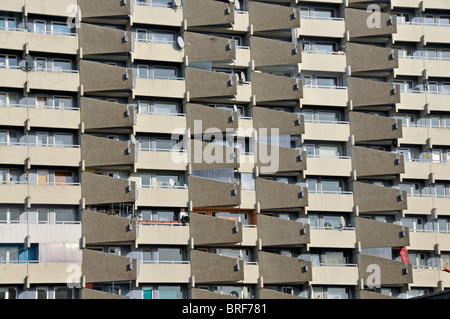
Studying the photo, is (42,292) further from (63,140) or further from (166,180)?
(166,180)

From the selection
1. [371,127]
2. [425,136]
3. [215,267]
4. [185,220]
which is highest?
[371,127]

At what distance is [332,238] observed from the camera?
75.8m

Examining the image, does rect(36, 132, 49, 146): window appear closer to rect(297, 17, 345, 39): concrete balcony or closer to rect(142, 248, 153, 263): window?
rect(142, 248, 153, 263): window

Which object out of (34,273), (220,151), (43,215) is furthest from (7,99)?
(220,151)

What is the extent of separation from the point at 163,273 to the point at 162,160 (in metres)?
7.37

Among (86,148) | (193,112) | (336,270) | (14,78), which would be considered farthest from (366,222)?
(14,78)

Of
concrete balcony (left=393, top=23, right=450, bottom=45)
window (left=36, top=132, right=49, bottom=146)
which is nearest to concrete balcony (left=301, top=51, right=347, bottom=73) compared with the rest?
concrete balcony (left=393, top=23, right=450, bottom=45)

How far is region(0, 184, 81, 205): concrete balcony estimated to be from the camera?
70.8 metres

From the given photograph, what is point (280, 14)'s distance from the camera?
77375 millimetres

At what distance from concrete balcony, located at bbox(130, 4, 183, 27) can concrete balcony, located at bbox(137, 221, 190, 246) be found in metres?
13.4

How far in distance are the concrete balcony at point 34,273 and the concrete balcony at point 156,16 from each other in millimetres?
16931

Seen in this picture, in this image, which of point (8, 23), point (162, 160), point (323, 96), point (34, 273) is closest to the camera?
point (34, 273)
